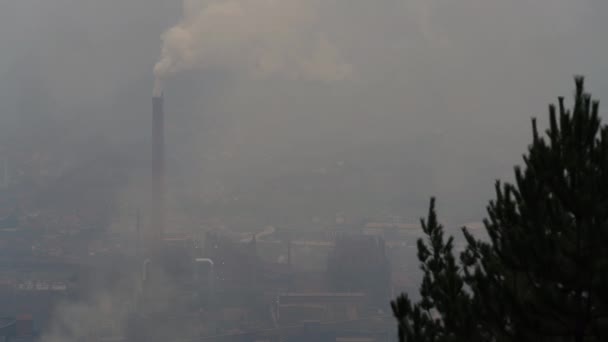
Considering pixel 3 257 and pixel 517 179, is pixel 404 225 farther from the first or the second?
pixel 517 179

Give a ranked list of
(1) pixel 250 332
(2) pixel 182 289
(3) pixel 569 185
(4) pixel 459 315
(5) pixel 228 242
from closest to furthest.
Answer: (3) pixel 569 185 < (4) pixel 459 315 < (1) pixel 250 332 < (2) pixel 182 289 < (5) pixel 228 242

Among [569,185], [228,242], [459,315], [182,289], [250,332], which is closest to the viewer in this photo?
[569,185]

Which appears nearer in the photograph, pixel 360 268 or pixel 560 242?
pixel 560 242

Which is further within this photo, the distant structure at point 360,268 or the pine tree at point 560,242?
the distant structure at point 360,268

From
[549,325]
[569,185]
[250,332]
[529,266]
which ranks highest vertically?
[569,185]

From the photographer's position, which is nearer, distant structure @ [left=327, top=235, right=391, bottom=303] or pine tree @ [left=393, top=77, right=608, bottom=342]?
pine tree @ [left=393, top=77, right=608, bottom=342]

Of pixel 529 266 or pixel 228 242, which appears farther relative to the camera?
pixel 228 242

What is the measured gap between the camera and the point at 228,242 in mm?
21516

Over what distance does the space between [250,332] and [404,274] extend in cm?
466

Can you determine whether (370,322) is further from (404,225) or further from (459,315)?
(459,315)

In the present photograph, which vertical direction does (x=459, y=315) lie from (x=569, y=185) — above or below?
below

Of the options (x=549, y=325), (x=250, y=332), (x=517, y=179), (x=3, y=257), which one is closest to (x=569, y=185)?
(x=517, y=179)

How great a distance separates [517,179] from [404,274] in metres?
16.9

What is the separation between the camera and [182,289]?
19.2 metres
